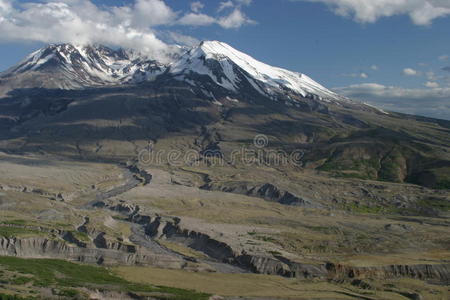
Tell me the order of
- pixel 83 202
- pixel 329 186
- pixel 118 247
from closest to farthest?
pixel 118 247
pixel 83 202
pixel 329 186

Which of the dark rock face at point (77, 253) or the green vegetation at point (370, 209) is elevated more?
the green vegetation at point (370, 209)

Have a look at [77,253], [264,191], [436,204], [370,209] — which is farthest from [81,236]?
[436,204]

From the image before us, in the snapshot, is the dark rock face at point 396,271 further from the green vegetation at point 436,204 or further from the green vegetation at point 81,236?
the green vegetation at point 436,204

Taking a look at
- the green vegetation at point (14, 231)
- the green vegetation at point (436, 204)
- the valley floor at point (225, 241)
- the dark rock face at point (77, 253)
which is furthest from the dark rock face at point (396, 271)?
the green vegetation at point (436, 204)

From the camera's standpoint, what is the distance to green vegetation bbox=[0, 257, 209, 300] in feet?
202

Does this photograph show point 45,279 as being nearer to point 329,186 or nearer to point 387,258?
point 387,258

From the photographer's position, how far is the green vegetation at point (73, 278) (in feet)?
202

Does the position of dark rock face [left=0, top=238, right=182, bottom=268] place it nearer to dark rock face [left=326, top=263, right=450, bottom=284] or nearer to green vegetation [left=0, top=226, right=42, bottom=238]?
green vegetation [left=0, top=226, right=42, bottom=238]

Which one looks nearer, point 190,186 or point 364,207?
point 364,207

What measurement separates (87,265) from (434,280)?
53.3 meters

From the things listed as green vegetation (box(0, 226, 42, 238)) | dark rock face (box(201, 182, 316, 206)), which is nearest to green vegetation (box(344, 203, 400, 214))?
dark rock face (box(201, 182, 316, 206))

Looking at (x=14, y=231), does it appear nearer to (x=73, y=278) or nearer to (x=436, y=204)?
(x=73, y=278)

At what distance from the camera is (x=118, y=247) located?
308 feet

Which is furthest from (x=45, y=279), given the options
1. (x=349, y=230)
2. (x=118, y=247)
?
(x=349, y=230)
